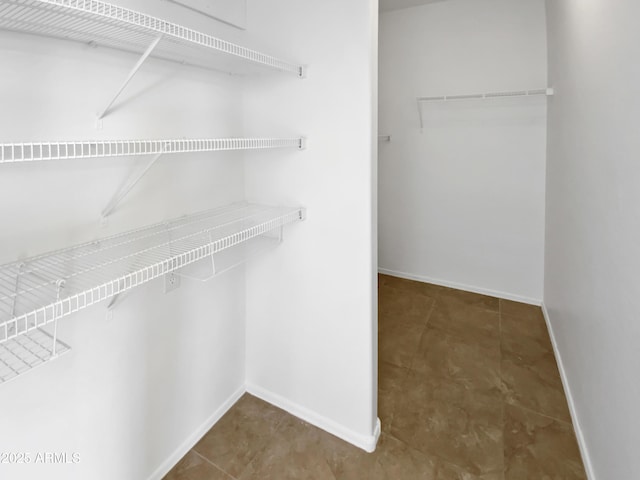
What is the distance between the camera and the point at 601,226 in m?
1.43

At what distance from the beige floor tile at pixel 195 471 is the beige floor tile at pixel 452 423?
2.79ft

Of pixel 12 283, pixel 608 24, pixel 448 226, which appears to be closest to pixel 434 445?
pixel 12 283

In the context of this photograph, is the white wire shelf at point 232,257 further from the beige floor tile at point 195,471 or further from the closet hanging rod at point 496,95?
the closet hanging rod at point 496,95

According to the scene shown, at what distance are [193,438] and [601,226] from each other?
80.2 inches

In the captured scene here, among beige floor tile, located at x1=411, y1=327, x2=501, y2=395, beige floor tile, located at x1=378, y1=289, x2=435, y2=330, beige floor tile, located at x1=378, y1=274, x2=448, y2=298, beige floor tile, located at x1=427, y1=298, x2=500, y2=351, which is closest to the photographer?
beige floor tile, located at x1=411, y1=327, x2=501, y2=395

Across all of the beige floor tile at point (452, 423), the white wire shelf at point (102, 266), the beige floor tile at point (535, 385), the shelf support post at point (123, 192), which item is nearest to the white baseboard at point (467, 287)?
the beige floor tile at point (535, 385)

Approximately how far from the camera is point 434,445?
1649 millimetres

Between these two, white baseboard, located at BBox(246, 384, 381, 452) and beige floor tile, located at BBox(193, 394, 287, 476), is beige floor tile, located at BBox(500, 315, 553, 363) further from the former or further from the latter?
beige floor tile, located at BBox(193, 394, 287, 476)

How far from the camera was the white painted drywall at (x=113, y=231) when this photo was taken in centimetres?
98

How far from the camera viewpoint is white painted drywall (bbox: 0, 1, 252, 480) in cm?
98

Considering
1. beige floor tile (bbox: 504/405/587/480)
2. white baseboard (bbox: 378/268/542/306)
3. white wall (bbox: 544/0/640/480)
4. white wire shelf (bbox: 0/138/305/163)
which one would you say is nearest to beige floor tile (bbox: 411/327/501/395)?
beige floor tile (bbox: 504/405/587/480)

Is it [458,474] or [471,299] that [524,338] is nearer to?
[471,299]

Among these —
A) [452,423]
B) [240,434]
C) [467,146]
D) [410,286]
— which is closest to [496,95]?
[467,146]

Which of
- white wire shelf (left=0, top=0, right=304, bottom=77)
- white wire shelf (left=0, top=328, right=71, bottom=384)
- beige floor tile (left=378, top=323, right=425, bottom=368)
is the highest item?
white wire shelf (left=0, top=0, right=304, bottom=77)
